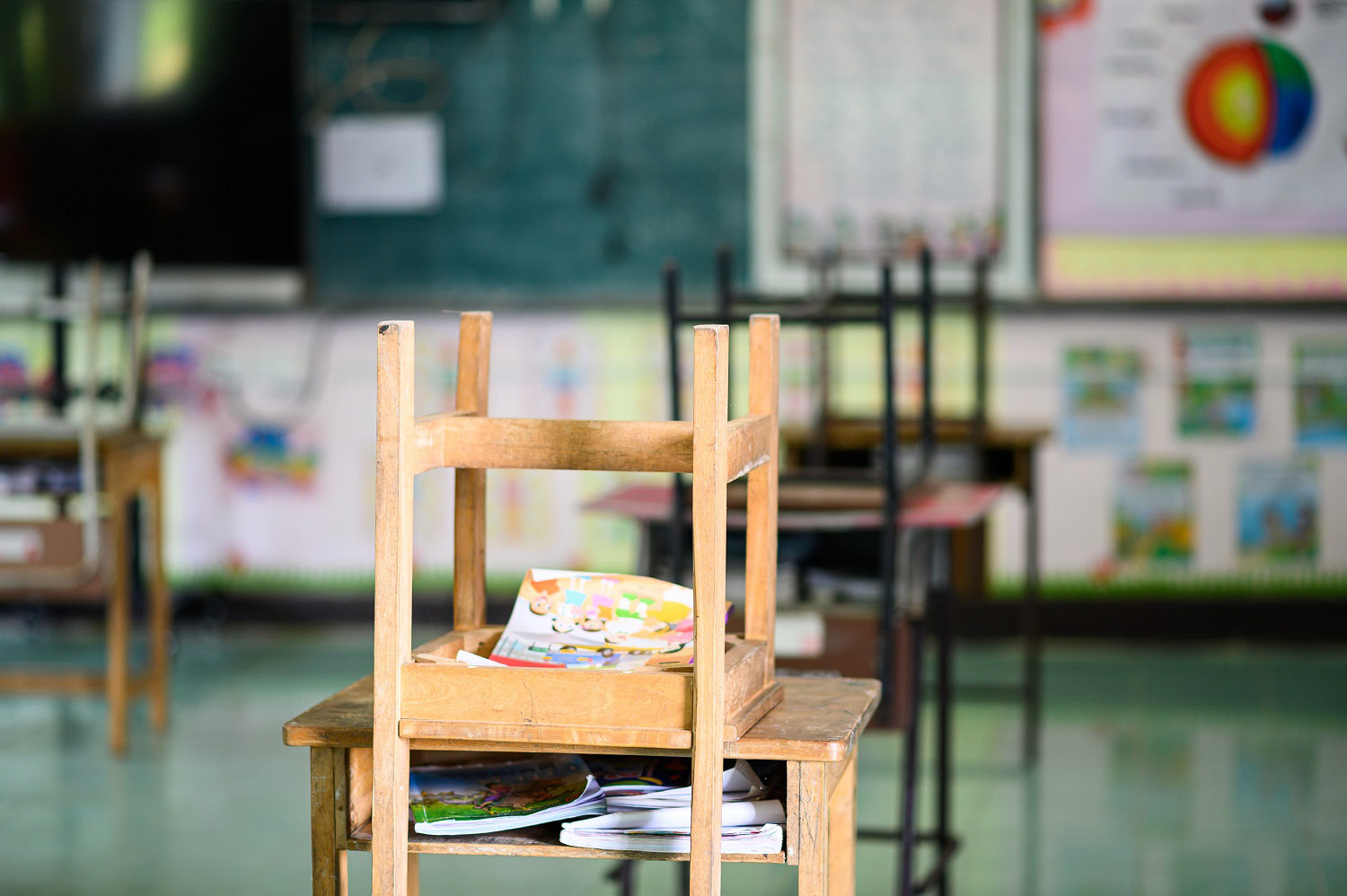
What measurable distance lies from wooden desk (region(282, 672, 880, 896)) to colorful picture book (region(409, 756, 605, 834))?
15mm

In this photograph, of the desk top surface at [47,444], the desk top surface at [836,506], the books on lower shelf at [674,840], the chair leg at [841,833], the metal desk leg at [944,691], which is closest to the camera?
the books on lower shelf at [674,840]

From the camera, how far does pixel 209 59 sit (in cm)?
463

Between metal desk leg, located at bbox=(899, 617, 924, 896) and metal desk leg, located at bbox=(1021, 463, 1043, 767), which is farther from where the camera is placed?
metal desk leg, located at bbox=(1021, 463, 1043, 767)

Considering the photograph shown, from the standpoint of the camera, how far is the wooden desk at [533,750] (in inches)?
53.2

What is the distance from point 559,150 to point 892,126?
0.99 meters

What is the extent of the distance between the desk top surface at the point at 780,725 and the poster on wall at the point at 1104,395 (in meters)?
3.26

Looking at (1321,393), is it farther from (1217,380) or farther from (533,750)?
(533,750)

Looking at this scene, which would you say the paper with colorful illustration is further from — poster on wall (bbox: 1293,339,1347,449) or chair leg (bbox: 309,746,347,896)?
poster on wall (bbox: 1293,339,1347,449)

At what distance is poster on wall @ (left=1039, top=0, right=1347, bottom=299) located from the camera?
4566mm

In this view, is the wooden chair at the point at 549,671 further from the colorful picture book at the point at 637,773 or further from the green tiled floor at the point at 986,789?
the green tiled floor at the point at 986,789

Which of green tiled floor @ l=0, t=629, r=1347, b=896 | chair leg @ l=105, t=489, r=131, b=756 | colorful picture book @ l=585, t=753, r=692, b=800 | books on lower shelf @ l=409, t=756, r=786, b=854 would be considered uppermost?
colorful picture book @ l=585, t=753, r=692, b=800

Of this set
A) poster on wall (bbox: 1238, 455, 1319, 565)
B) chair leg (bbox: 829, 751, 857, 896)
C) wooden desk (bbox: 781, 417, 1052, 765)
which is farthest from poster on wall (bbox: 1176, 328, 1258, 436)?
chair leg (bbox: 829, 751, 857, 896)

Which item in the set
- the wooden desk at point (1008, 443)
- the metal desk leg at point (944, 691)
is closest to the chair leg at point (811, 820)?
the metal desk leg at point (944, 691)

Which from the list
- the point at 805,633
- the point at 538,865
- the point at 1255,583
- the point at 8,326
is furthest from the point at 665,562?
the point at 8,326
